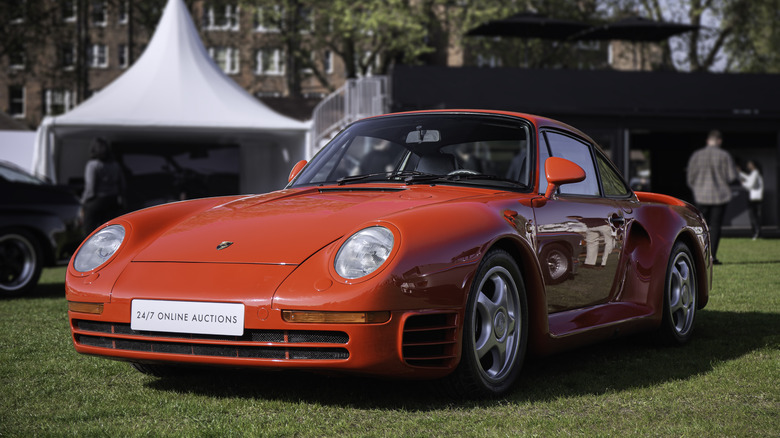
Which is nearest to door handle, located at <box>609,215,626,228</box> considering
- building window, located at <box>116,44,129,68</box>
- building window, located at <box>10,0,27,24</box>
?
building window, located at <box>10,0,27,24</box>

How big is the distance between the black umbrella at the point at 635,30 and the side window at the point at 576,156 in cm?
1662

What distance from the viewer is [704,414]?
3.63 metres

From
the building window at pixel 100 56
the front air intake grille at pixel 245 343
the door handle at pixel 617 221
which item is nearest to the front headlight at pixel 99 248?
the front air intake grille at pixel 245 343

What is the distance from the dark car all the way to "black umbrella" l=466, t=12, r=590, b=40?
13065 mm

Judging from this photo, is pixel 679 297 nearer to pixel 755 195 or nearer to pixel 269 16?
pixel 755 195

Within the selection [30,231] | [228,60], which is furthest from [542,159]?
[228,60]

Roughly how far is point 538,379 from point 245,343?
1574mm

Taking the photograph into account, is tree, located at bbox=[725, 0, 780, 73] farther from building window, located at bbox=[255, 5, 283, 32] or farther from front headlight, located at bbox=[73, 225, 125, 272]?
front headlight, located at bbox=[73, 225, 125, 272]

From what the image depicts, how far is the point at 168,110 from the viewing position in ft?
63.3

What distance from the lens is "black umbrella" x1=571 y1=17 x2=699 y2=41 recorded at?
Result: 69.8 ft

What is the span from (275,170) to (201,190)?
253 cm

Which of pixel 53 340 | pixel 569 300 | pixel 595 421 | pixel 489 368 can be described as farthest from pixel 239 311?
pixel 53 340

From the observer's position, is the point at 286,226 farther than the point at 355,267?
Yes

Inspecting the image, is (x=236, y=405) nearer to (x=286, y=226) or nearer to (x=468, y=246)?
(x=286, y=226)
